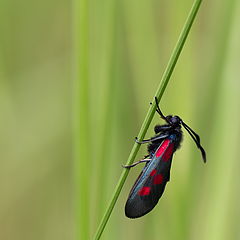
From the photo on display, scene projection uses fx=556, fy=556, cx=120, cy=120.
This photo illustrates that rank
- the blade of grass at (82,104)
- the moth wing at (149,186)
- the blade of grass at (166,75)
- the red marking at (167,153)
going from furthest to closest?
the red marking at (167,153), the moth wing at (149,186), the blade of grass at (82,104), the blade of grass at (166,75)

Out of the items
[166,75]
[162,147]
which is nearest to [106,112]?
[162,147]

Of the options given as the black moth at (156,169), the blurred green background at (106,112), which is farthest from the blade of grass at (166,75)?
the black moth at (156,169)

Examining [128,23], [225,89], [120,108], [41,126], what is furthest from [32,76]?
[225,89]

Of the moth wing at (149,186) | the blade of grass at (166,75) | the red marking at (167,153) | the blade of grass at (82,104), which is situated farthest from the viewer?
the red marking at (167,153)

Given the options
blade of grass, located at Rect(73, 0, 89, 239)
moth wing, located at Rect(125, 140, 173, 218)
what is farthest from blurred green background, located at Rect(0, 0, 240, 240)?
moth wing, located at Rect(125, 140, 173, 218)

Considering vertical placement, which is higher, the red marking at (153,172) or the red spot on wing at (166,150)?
the red spot on wing at (166,150)

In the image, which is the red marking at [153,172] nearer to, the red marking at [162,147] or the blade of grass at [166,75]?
the red marking at [162,147]
